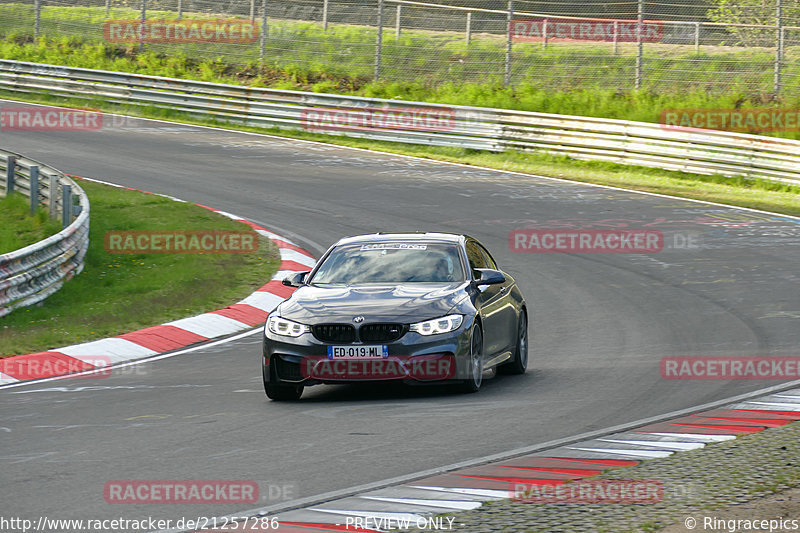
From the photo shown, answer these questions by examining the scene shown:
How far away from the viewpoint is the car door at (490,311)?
10.4 m

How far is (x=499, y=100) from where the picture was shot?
31.0m

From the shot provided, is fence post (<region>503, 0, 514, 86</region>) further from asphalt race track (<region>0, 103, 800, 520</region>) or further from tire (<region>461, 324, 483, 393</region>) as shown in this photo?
tire (<region>461, 324, 483, 393</region>)

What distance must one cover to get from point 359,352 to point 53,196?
10.4 meters

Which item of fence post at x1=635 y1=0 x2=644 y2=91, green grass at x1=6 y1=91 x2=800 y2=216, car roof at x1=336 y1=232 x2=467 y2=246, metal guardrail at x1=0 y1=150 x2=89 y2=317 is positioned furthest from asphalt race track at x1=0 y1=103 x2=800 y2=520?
fence post at x1=635 y1=0 x2=644 y2=91

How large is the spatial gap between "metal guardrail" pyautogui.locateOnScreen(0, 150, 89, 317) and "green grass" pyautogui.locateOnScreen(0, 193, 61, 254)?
0.66 ft

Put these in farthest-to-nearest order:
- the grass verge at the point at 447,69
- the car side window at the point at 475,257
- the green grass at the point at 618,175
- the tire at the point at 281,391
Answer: the grass verge at the point at 447,69 < the green grass at the point at 618,175 < the car side window at the point at 475,257 < the tire at the point at 281,391

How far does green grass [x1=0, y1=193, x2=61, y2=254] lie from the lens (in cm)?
1747

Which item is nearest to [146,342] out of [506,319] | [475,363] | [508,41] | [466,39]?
[506,319]

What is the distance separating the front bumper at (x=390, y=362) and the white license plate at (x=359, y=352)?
0.03m

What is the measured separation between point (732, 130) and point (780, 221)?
302 inches

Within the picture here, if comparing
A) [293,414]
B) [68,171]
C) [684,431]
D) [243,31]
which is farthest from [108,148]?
[684,431]

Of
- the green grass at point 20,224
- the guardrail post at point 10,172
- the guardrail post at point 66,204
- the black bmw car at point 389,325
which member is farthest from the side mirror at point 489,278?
the guardrail post at point 10,172

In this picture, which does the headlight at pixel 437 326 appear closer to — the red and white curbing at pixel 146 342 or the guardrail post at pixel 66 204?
the red and white curbing at pixel 146 342

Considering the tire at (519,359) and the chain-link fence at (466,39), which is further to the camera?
the chain-link fence at (466,39)
